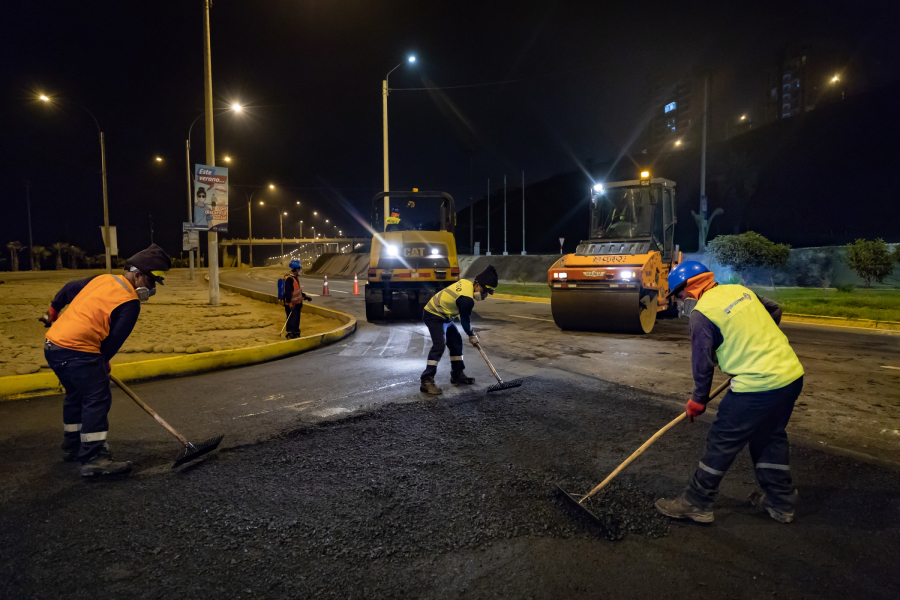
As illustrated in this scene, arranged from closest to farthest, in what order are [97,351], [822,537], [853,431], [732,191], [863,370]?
1. [822,537]
2. [97,351]
3. [853,431]
4. [863,370]
5. [732,191]

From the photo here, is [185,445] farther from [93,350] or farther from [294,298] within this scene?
[294,298]

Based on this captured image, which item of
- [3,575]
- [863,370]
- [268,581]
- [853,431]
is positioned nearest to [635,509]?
[268,581]

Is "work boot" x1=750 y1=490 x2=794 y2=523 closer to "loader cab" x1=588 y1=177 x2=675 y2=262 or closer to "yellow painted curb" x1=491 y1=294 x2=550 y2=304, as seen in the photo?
"loader cab" x1=588 y1=177 x2=675 y2=262

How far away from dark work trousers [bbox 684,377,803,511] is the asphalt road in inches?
7.8

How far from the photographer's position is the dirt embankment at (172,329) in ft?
25.4

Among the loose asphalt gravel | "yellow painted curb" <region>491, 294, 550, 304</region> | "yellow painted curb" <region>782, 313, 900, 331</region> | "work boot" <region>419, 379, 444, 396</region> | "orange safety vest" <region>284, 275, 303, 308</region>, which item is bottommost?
the loose asphalt gravel

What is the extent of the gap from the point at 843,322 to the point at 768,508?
11011 millimetres

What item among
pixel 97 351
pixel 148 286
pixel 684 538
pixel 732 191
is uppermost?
pixel 732 191

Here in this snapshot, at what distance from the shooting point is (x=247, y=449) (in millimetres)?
4121

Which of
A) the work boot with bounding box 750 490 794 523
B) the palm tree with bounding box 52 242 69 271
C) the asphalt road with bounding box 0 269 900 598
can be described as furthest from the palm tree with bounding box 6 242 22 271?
the work boot with bounding box 750 490 794 523

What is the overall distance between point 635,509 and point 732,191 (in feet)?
258

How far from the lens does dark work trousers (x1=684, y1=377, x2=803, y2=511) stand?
2.88 metres

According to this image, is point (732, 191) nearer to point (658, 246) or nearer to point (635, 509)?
point (658, 246)

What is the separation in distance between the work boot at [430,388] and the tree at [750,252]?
1879 centimetres
